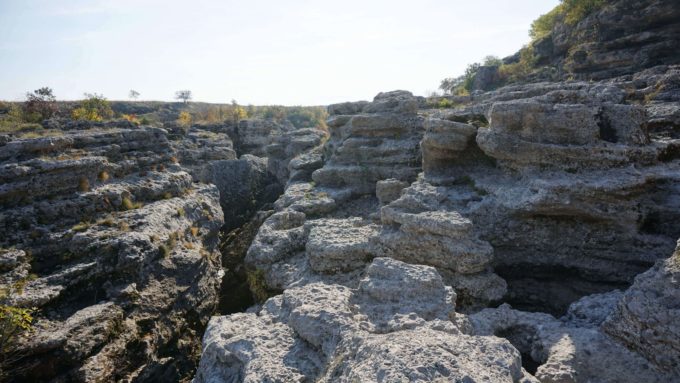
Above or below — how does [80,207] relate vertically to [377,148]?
below

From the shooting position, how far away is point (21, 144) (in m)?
14.2

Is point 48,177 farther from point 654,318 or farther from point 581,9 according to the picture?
point 581,9

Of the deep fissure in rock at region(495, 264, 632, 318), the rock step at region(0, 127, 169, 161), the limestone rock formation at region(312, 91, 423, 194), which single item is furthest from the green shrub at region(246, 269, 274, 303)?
the rock step at region(0, 127, 169, 161)

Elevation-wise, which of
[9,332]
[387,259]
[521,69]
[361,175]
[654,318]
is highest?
[521,69]

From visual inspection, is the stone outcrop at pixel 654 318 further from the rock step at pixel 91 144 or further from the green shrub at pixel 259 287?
the rock step at pixel 91 144

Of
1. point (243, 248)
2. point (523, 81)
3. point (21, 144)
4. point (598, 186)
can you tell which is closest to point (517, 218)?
point (598, 186)

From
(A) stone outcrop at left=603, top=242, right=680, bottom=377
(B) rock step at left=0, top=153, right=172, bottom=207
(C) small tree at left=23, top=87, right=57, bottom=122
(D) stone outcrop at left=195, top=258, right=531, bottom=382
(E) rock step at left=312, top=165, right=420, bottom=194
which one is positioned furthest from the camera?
(C) small tree at left=23, top=87, right=57, bottom=122

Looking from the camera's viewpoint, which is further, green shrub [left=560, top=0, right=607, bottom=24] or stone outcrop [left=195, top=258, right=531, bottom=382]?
green shrub [left=560, top=0, right=607, bottom=24]

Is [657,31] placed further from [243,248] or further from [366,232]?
[243,248]

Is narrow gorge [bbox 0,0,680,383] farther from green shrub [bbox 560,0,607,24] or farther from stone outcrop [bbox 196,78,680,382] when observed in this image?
green shrub [bbox 560,0,607,24]

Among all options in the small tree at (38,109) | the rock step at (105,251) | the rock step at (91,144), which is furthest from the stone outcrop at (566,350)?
the small tree at (38,109)

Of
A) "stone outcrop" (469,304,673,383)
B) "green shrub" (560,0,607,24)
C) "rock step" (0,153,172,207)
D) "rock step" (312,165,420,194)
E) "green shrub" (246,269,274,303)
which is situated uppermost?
"green shrub" (560,0,607,24)

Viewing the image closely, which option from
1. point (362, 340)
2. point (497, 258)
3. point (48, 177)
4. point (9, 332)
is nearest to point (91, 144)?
point (48, 177)

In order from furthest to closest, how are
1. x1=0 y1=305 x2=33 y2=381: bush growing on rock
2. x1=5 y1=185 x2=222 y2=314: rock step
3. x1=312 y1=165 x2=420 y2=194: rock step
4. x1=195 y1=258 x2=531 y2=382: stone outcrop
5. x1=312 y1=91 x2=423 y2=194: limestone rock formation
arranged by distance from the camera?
1. x1=312 y1=91 x2=423 y2=194: limestone rock formation
2. x1=312 y1=165 x2=420 y2=194: rock step
3. x1=5 y1=185 x2=222 y2=314: rock step
4. x1=0 y1=305 x2=33 y2=381: bush growing on rock
5. x1=195 y1=258 x2=531 y2=382: stone outcrop
